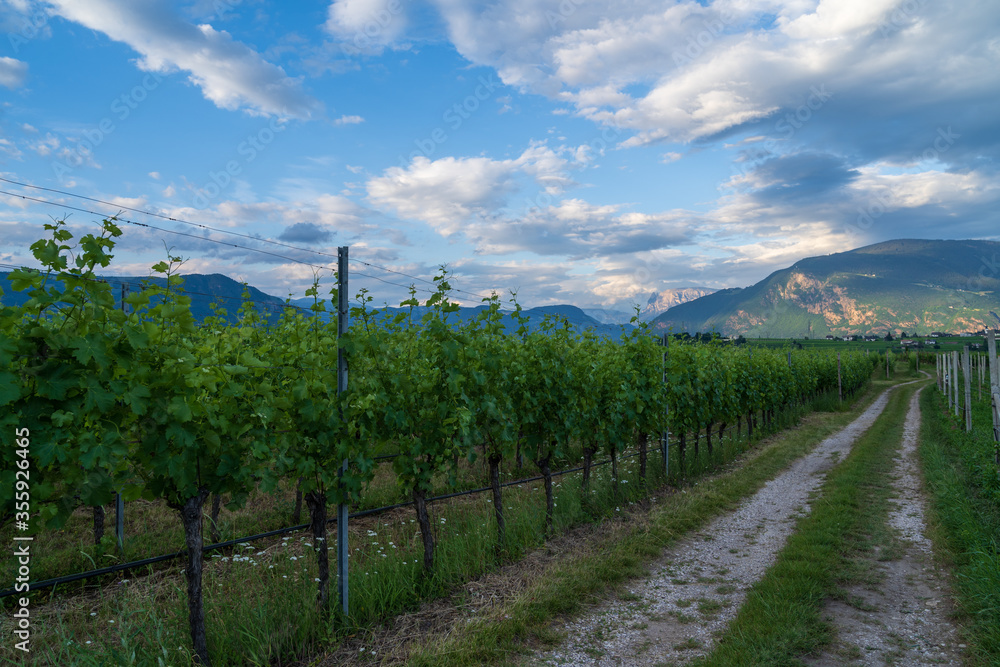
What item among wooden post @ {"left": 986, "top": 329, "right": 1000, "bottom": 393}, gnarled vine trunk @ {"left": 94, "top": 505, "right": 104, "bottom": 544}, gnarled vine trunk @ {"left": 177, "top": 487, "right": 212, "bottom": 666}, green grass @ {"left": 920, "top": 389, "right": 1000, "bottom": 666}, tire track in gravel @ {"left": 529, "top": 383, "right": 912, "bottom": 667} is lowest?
tire track in gravel @ {"left": 529, "top": 383, "right": 912, "bottom": 667}

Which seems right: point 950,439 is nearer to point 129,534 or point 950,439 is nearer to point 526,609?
point 526,609

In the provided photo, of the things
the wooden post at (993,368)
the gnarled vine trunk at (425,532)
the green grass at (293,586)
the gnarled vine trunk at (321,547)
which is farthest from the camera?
the wooden post at (993,368)

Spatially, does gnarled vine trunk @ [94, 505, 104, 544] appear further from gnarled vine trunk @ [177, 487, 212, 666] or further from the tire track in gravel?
the tire track in gravel

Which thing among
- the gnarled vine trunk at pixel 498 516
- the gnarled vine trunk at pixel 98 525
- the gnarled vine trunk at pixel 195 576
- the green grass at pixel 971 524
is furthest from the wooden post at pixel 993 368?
the gnarled vine trunk at pixel 98 525

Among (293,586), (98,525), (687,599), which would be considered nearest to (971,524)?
(687,599)

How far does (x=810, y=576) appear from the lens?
5.55m

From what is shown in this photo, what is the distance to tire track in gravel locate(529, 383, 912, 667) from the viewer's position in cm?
426

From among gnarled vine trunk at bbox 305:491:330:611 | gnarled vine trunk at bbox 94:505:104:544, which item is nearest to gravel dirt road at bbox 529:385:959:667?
gnarled vine trunk at bbox 305:491:330:611

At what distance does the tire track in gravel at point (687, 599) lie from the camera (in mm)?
4262

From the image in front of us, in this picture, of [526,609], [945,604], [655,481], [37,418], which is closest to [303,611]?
[526,609]

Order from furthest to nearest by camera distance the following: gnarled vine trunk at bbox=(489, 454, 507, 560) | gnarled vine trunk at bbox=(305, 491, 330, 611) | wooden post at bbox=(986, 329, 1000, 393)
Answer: wooden post at bbox=(986, 329, 1000, 393), gnarled vine trunk at bbox=(489, 454, 507, 560), gnarled vine trunk at bbox=(305, 491, 330, 611)

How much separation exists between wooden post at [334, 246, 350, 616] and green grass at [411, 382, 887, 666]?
0.97 m

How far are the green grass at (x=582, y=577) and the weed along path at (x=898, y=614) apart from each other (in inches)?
75.9

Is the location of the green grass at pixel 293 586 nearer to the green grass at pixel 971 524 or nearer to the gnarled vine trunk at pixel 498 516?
the gnarled vine trunk at pixel 498 516
